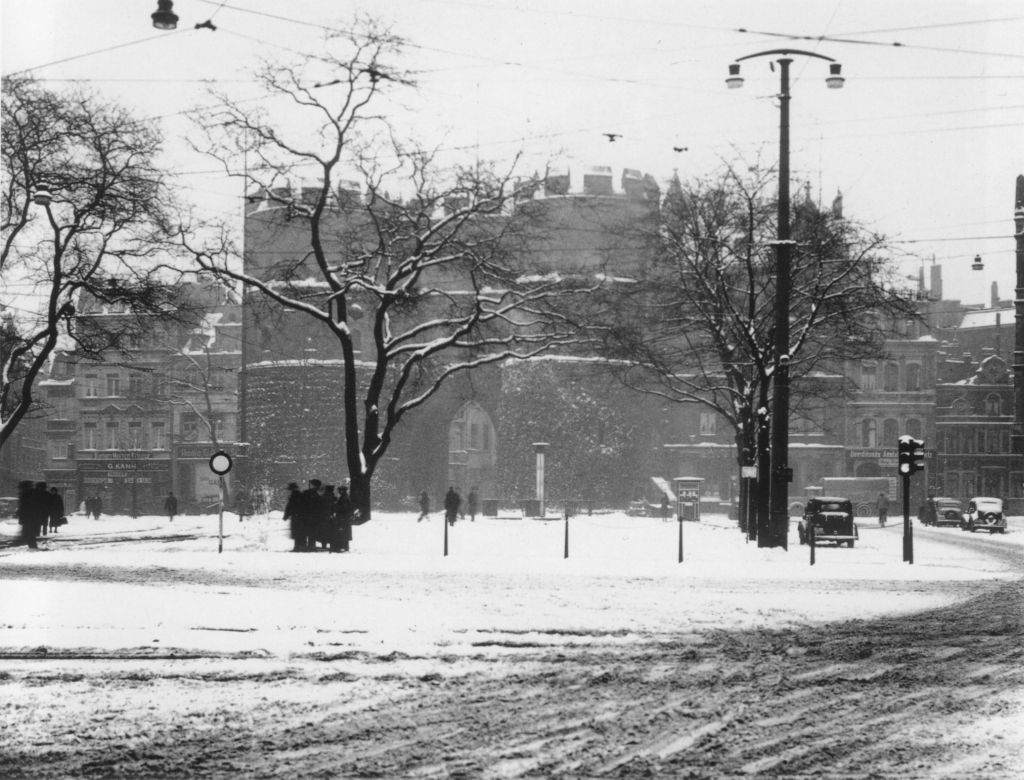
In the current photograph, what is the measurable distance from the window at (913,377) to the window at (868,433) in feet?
10.2

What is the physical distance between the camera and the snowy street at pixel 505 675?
8195 mm

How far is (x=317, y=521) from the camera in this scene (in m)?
28.3

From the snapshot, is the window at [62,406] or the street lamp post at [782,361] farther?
the window at [62,406]

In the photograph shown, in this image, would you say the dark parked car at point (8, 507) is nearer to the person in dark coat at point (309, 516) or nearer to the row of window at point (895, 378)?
the person in dark coat at point (309, 516)

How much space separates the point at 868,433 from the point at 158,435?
4199 centimetres

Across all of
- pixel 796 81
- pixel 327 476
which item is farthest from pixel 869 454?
pixel 796 81

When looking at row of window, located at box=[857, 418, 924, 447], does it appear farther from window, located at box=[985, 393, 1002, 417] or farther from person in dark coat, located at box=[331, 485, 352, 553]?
person in dark coat, located at box=[331, 485, 352, 553]

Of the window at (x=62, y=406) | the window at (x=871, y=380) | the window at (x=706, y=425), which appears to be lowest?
the window at (x=706, y=425)

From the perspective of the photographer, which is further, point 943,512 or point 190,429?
point 190,429

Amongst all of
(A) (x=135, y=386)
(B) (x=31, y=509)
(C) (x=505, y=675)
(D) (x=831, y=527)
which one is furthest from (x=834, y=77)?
(A) (x=135, y=386)

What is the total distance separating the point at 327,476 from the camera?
66.5 m

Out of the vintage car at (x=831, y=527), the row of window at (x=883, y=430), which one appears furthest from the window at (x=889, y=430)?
the vintage car at (x=831, y=527)

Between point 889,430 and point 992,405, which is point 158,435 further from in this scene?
point 992,405

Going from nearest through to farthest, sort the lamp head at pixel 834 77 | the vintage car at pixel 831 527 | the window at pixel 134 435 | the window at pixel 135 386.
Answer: the lamp head at pixel 834 77 → the vintage car at pixel 831 527 → the window at pixel 135 386 → the window at pixel 134 435
